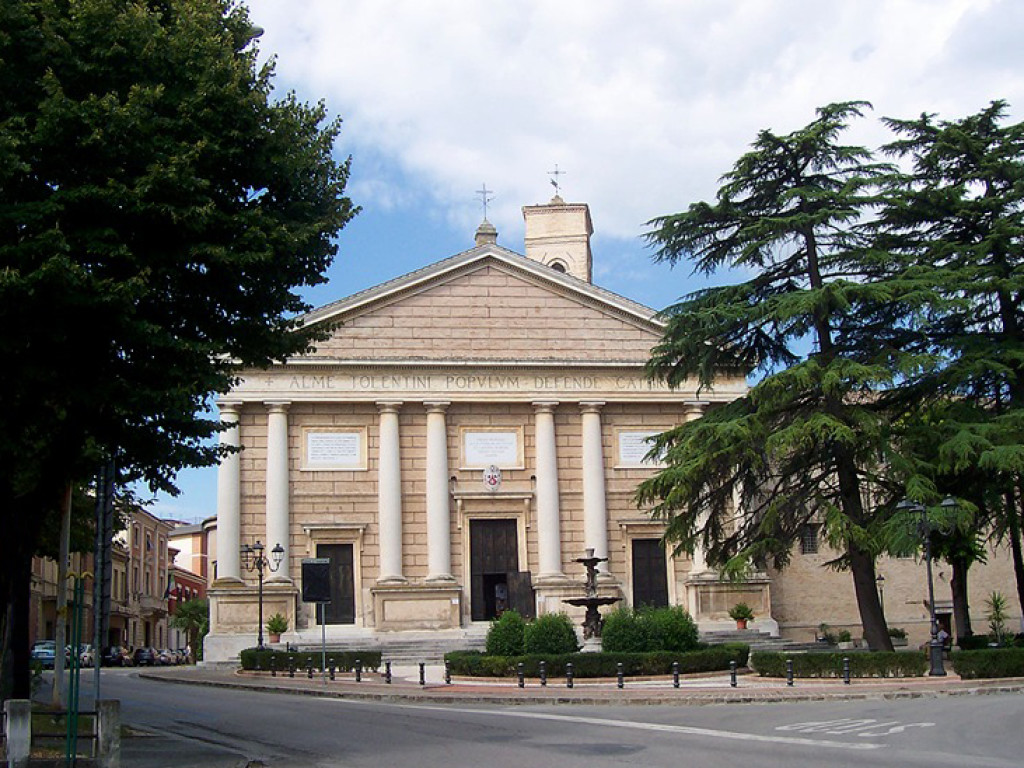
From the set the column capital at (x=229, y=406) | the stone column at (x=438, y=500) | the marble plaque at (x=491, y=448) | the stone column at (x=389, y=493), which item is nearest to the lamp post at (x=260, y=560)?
the stone column at (x=389, y=493)

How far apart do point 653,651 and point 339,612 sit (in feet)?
57.5

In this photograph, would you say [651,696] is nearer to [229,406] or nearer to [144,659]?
[229,406]

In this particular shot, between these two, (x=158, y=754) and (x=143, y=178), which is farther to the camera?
(x=158, y=754)

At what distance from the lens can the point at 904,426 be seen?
2881cm

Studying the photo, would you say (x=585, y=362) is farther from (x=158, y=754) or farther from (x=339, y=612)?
(x=158, y=754)

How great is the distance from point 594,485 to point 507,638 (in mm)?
15396

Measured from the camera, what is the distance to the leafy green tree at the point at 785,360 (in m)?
27.9

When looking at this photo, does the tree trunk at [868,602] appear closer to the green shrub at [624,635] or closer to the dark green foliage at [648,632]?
the dark green foliage at [648,632]

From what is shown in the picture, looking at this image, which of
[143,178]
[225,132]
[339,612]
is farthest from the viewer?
[339,612]

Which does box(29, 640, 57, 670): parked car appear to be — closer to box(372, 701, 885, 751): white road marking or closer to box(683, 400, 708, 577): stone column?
box(683, 400, 708, 577): stone column

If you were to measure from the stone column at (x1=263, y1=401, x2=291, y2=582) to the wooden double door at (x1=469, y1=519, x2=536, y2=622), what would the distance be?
663 centimetres

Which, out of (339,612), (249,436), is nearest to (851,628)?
(339,612)

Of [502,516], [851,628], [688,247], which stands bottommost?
[851,628]

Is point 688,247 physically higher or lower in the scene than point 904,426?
higher
